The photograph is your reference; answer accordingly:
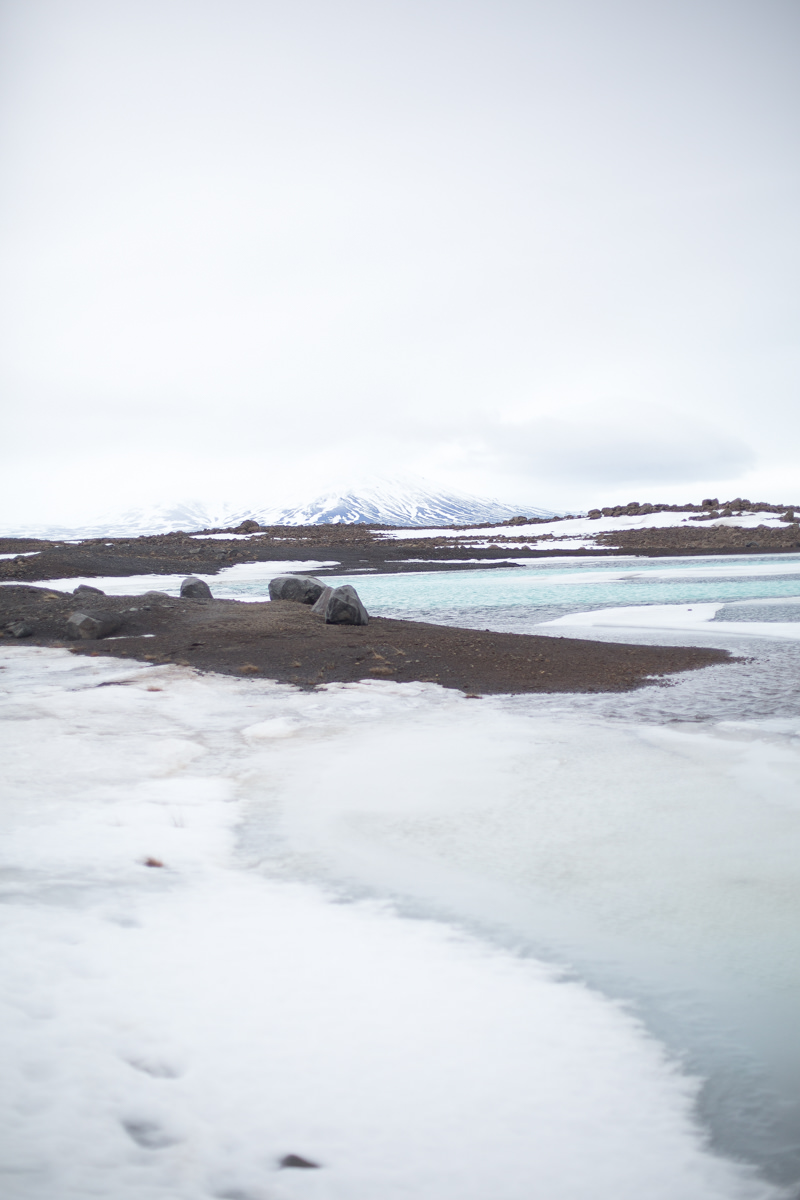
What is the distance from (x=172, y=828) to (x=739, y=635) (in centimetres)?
1159

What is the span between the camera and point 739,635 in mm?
13359

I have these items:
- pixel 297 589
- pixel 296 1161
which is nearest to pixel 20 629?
pixel 297 589

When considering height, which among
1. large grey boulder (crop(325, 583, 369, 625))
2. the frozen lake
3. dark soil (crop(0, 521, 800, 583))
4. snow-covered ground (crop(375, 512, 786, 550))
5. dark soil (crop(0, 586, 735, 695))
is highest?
snow-covered ground (crop(375, 512, 786, 550))

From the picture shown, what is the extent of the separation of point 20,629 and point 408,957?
11.6 meters

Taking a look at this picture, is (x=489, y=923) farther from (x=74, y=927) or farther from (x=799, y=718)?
(x=799, y=718)

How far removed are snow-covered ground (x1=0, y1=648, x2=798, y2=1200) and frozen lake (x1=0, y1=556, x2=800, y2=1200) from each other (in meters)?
0.01

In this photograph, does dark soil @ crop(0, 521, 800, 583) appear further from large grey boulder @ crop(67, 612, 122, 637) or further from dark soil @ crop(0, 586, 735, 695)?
large grey boulder @ crop(67, 612, 122, 637)

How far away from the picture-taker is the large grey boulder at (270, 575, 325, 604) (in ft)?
56.1

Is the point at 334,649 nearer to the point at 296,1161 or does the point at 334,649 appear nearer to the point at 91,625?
the point at 91,625

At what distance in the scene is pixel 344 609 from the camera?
1395 cm

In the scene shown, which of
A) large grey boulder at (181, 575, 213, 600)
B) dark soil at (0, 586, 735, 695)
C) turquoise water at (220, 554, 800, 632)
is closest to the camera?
dark soil at (0, 586, 735, 695)

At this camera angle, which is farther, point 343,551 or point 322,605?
point 343,551

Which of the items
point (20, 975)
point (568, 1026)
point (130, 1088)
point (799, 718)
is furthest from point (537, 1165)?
point (799, 718)

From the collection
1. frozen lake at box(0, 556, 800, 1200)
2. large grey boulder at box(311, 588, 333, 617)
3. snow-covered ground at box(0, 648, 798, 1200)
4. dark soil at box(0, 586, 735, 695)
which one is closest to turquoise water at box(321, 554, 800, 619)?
large grey boulder at box(311, 588, 333, 617)
